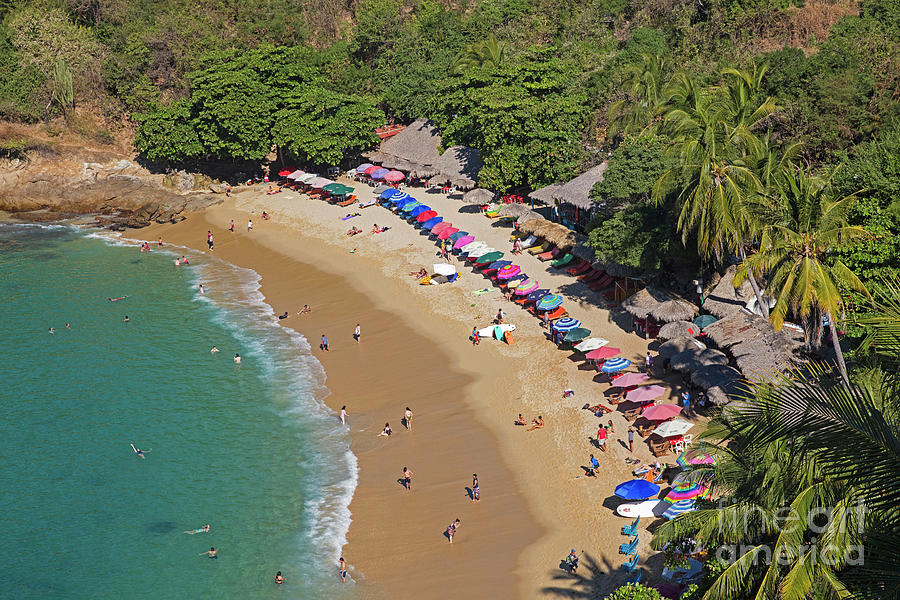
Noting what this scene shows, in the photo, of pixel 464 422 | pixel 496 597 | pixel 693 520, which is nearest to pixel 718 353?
pixel 464 422

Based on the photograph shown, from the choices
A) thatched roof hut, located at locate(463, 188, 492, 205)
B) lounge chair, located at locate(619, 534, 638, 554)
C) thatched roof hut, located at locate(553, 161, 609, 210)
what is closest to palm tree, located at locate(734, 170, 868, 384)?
lounge chair, located at locate(619, 534, 638, 554)

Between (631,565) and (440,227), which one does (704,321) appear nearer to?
(631,565)

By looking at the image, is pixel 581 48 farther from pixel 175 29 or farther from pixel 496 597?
pixel 496 597

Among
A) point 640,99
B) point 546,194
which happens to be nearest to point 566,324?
point 546,194

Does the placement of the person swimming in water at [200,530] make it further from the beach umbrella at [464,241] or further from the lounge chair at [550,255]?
the lounge chair at [550,255]

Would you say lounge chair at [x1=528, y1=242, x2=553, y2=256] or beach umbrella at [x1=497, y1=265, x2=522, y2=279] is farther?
lounge chair at [x1=528, y1=242, x2=553, y2=256]
